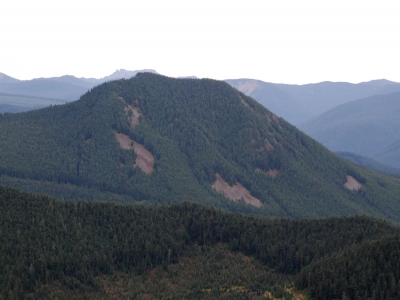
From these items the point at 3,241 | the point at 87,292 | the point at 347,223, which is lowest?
the point at 87,292

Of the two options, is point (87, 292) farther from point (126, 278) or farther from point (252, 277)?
point (252, 277)

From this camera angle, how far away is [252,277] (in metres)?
120

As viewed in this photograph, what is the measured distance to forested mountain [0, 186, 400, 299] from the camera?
9988cm

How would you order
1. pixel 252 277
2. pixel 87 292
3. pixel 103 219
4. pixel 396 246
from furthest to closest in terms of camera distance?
1. pixel 103 219
2. pixel 252 277
3. pixel 87 292
4. pixel 396 246

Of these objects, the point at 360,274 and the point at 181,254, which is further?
the point at 181,254

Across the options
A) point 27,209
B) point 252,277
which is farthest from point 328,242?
point 27,209

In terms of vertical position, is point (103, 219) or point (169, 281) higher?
point (103, 219)

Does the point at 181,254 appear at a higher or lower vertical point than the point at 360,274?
lower

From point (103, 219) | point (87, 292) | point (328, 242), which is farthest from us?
point (103, 219)

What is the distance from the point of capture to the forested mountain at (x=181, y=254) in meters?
99.9

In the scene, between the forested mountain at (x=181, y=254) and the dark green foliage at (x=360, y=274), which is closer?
the dark green foliage at (x=360, y=274)

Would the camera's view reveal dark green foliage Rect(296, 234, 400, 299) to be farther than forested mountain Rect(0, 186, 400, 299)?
No

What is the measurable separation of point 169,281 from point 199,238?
23541 millimetres

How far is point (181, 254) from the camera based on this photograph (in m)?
135
